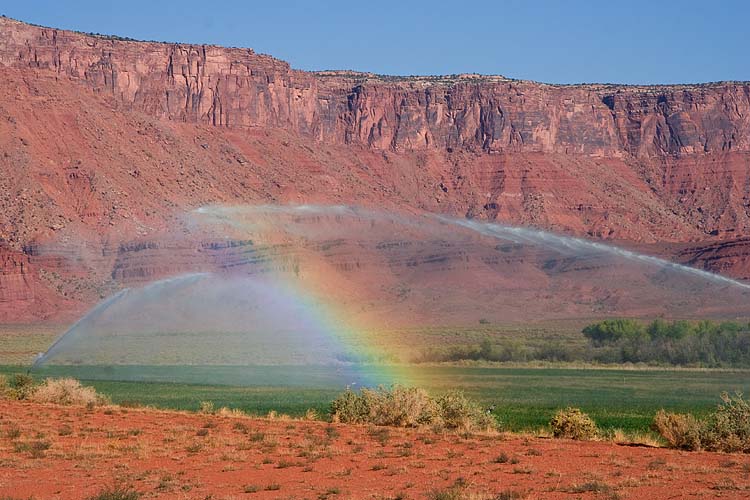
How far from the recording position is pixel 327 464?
3569 centimetres

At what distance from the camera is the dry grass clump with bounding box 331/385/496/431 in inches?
1807

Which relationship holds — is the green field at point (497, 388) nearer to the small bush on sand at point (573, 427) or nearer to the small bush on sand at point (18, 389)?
the small bush on sand at point (18, 389)

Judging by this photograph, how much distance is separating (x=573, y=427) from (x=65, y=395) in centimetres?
2243

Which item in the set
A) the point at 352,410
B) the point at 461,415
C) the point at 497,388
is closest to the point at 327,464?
the point at 461,415

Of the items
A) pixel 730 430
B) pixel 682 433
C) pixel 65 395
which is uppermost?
pixel 65 395

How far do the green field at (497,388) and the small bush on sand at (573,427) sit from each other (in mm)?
7892

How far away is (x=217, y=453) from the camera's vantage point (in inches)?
1481

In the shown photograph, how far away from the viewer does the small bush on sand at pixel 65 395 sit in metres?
54.7

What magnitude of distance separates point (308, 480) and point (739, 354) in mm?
76870

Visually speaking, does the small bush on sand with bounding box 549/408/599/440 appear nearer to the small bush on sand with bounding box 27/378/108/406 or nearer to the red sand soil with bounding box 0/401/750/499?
the red sand soil with bounding box 0/401/750/499

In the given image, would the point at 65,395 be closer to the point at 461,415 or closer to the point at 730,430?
the point at 461,415

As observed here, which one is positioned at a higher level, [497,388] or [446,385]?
[446,385]

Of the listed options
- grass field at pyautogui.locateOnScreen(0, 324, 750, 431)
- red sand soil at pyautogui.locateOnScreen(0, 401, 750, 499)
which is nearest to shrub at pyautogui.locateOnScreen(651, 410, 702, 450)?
red sand soil at pyautogui.locateOnScreen(0, 401, 750, 499)

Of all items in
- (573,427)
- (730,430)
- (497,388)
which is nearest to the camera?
(730,430)
